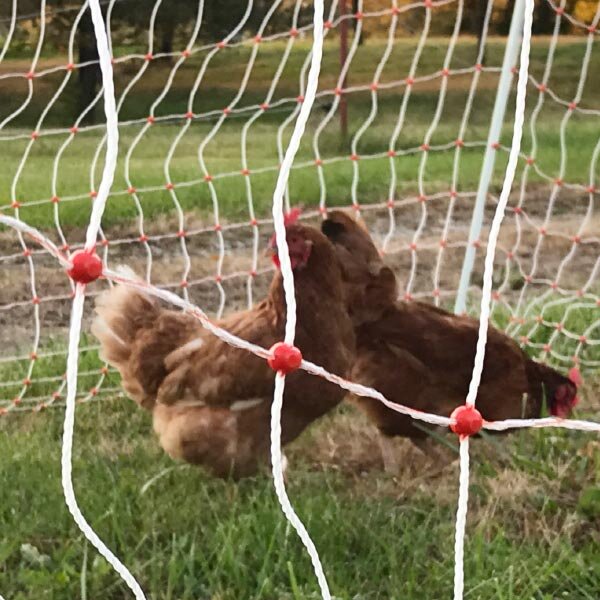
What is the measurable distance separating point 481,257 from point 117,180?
801 millimetres

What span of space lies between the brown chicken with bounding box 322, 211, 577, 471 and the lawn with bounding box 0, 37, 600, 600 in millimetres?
70

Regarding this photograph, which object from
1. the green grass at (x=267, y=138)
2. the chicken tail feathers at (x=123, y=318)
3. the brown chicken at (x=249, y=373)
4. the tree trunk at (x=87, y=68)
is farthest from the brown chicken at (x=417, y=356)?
the tree trunk at (x=87, y=68)

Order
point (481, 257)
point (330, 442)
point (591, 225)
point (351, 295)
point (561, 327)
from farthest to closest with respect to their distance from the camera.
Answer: point (591, 225)
point (481, 257)
point (561, 327)
point (330, 442)
point (351, 295)

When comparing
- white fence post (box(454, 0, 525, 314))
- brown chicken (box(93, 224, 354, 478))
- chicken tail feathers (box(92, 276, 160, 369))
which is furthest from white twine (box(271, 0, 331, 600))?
white fence post (box(454, 0, 525, 314))

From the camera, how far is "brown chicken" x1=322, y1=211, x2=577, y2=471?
105 cm

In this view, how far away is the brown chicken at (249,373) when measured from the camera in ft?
3.23

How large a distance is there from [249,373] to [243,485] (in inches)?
6.2

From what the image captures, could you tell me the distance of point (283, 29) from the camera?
1.67 m

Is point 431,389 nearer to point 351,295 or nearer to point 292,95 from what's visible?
point 351,295

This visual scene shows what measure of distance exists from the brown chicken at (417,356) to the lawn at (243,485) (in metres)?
0.07

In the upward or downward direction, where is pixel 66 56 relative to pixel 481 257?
upward

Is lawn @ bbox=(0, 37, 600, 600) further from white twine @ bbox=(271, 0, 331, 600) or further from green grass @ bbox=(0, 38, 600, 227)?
white twine @ bbox=(271, 0, 331, 600)

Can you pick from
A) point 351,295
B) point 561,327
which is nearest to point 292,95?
point 561,327

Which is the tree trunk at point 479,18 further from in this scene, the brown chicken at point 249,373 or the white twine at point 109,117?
the white twine at point 109,117
